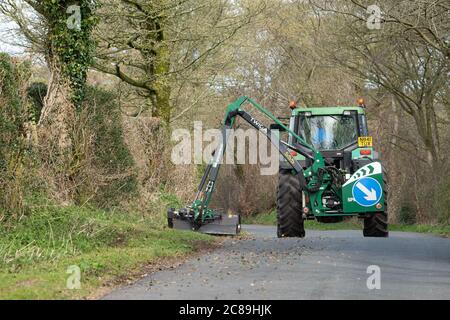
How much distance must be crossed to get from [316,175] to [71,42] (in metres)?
6.19

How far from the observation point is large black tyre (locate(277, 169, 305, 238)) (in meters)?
16.9

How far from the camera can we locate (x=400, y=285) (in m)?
11.3

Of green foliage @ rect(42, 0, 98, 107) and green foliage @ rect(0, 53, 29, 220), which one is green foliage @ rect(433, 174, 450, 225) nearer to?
green foliage @ rect(42, 0, 98, 107)

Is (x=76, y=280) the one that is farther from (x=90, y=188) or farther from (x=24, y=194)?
(x=90, y=188)

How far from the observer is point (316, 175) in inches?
669

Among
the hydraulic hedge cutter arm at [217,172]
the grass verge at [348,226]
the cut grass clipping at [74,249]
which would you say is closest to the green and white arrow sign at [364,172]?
the hydraulic hedge cutter arm at [217,172]

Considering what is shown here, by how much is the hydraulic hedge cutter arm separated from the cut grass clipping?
1.62ft

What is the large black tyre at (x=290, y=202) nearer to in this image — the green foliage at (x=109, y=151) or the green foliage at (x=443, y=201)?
the green foliage at (x=109, y=151)

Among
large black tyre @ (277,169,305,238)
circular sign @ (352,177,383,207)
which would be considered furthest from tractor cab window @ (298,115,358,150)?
circular sign @ (352,177,383,207)

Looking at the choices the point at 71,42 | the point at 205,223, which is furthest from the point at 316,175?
the point at 71,42

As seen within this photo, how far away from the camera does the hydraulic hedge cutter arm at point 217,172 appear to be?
55.3 ft

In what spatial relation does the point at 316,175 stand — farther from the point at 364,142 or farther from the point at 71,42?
the point at 71,42

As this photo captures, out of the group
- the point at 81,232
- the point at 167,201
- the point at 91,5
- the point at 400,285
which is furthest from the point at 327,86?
the point at 400,285

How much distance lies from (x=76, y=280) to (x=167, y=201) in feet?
43.8
